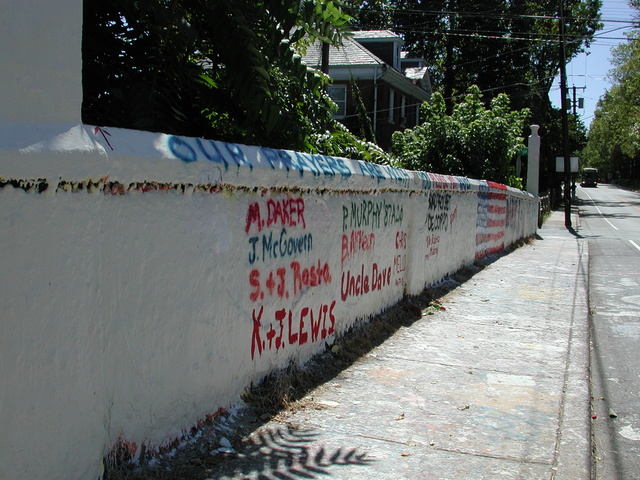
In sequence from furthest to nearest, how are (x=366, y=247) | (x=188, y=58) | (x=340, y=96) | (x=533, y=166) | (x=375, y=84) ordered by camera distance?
Answer: (x=340, y=96), (x=375, y=84), (x=533, y=166), (x=366, y=247), (x=188, y=58)

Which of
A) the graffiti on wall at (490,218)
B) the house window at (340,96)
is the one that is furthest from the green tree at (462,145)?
the house window at (340,96)

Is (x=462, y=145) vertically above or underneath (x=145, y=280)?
above

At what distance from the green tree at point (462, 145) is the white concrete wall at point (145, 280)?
1450cm

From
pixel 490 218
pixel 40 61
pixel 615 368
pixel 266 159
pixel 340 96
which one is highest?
pixel 340 96

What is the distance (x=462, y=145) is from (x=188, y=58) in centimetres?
1520

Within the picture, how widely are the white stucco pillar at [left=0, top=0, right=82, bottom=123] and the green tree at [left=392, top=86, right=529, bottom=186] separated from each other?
679 inches

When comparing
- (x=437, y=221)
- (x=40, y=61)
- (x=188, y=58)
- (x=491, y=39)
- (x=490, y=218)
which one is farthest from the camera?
(x=491, y=39)

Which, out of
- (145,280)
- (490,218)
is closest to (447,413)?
(145,280)

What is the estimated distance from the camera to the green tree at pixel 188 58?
4.94 meters

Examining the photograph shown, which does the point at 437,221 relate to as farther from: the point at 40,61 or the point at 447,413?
the point at 40,61

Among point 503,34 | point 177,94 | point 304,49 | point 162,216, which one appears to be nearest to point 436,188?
point 304,49

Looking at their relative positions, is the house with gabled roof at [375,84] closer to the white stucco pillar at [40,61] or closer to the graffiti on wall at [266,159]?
the graffiti on wall at [266,159]

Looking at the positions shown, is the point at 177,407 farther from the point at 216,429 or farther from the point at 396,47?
the point at 396,47

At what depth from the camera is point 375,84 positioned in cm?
2909
